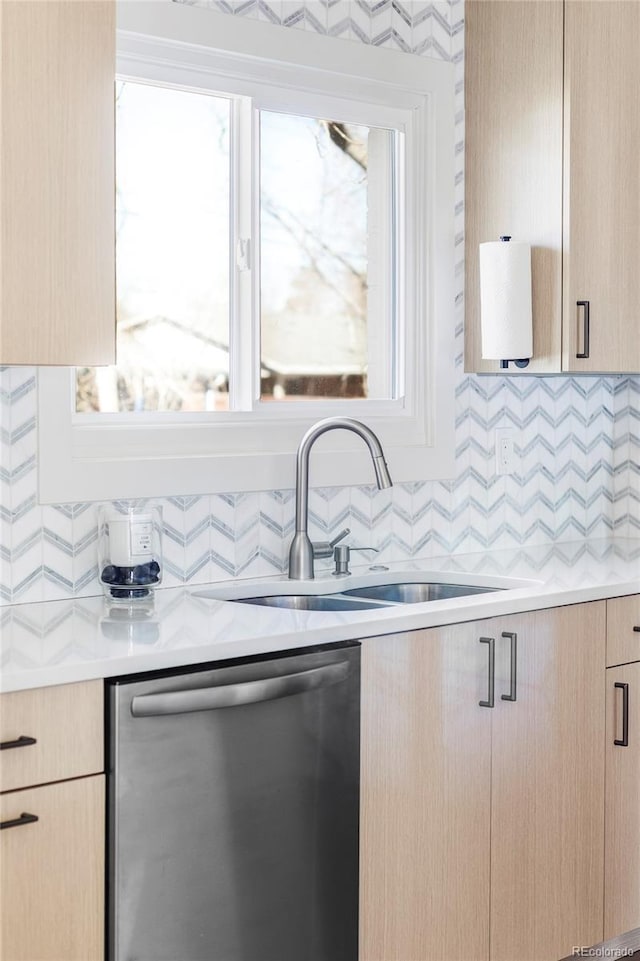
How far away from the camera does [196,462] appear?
2561mm

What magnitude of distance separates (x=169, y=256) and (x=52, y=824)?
136 centimetres

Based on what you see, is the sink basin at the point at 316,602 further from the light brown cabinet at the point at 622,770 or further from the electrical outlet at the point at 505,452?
the electrical outlet at the point at 505,452

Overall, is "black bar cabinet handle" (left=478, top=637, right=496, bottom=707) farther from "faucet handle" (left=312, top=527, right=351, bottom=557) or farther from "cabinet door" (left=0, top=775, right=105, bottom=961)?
"cabinet door" (left=0, top=775, right=105, bottom=961)

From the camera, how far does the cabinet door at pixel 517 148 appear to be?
2.88 m

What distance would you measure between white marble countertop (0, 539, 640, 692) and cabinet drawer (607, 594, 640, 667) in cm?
3

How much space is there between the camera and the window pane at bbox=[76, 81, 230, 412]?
2547 mm

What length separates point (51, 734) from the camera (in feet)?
5.75

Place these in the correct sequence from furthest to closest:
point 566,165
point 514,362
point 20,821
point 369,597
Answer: point 514,362 → point 566,165 → point 369,597 → point 20,821

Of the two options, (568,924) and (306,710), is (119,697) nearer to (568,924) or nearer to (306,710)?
(306,710)

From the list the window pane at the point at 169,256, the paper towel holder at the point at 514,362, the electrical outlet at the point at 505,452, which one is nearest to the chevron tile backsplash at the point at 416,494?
the electrical outlet at the point at 505,452

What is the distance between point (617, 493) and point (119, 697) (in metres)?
2.15

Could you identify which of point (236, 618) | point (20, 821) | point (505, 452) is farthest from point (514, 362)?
point (20, 821)

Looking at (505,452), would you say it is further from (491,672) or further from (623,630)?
(491,672)

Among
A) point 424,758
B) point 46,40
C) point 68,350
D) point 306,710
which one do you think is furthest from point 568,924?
point 46,40
